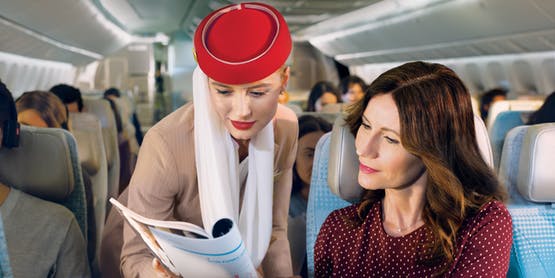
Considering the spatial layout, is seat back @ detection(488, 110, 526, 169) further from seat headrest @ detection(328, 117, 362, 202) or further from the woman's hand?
the woman's hand

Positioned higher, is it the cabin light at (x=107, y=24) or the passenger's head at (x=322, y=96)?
the cabin light at (x=107, y=24)

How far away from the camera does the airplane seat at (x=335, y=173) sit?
242 centimetres

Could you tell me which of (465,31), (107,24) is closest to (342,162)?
(465,31)

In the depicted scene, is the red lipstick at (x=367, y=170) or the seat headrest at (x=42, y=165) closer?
the red lipstick at (x=367, y=170)

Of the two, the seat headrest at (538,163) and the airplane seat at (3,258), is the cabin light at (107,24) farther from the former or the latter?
the airplane seat at (3,258)

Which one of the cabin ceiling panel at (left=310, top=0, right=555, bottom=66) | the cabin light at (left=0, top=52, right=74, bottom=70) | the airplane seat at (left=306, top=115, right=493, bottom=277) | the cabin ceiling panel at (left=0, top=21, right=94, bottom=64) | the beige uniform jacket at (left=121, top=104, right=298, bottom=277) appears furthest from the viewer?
the cabin light at (left=0, top=52, right=74, bottom=70)

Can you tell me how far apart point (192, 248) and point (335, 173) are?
2.43 ft

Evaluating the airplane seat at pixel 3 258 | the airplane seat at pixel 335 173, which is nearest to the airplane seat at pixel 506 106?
the airplane seat at pixel 335 173

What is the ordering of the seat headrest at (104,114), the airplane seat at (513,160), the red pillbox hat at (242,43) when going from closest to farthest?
the red pillbox hat at (242,43)
the airplane seat at (513,160)
the seat headrest at (104,114)

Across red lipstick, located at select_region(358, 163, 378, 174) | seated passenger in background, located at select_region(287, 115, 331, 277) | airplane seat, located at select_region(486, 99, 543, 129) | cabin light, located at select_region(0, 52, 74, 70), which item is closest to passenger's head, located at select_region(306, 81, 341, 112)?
airplane seat, located at select_region(486, 99, 543, 129)

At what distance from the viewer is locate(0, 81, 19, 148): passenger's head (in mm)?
2719

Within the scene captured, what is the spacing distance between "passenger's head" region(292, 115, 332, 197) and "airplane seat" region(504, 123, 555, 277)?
1468 millimetres

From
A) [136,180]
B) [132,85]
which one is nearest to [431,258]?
[136,180]

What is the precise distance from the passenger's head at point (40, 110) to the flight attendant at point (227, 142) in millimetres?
2074
